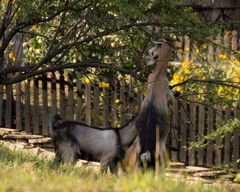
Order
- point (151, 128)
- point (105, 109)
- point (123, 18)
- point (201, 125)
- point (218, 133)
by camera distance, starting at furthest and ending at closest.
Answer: point (105, 109) < point (201, 125) < point (218, 133) < point (123, 18) < point (151, 128)

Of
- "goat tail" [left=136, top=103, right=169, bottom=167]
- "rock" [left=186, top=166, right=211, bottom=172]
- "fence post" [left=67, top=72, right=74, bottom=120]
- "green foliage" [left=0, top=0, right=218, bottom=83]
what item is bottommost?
"rock" [left=186, top=166, right=211, bottom=172]

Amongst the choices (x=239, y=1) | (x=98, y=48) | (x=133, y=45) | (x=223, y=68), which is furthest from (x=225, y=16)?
(x=133, y=45)

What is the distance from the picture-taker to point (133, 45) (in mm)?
9148

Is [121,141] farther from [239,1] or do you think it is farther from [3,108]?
[239,1]

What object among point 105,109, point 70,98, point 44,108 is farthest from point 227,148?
point 44,108

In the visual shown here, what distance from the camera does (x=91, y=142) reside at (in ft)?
31.1

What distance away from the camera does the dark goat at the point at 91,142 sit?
9273 mm

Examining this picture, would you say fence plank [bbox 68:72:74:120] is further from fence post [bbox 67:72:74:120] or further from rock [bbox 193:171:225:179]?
rock [bbox 193:171:225:179]

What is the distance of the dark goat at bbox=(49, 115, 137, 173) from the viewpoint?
9273 mm

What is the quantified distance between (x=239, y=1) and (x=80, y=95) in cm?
1076

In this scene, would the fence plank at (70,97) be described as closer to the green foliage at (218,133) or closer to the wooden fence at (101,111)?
the wooden fence at (101,111)

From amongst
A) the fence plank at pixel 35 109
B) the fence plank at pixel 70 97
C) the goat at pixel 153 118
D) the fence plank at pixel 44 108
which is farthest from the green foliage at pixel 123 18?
the fence plank at pixel 35 109

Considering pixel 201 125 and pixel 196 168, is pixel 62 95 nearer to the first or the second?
pixel 201 125

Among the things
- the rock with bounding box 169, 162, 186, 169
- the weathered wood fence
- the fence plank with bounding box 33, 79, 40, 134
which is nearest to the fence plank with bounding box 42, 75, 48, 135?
the weathered wood fence
